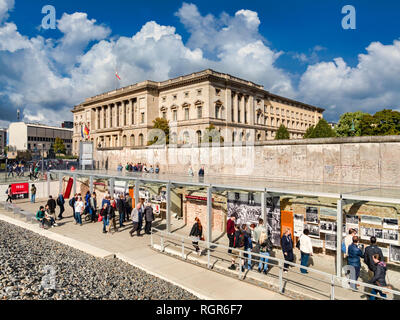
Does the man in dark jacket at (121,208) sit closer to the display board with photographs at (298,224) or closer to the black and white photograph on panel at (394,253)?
the display board with photographs at (298,224)

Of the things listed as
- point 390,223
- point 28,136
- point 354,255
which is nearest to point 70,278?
point 354,255

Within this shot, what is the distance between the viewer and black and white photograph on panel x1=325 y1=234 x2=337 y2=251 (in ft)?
31.0

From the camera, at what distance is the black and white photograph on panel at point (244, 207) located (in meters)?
11.3

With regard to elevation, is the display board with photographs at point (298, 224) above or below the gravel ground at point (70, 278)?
above

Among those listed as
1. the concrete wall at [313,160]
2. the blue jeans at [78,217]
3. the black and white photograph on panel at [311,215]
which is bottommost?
the blue jeans at [78,217]

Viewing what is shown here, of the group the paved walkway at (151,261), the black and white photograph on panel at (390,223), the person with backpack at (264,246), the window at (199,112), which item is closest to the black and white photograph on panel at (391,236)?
the black and white photograph on panel at (390,223)

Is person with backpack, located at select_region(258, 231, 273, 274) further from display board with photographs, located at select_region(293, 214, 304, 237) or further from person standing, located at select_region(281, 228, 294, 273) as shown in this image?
display board with photographs, located at select_region(293, 214, 304, 237)

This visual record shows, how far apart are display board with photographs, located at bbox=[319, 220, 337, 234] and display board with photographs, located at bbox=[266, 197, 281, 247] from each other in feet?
4.83

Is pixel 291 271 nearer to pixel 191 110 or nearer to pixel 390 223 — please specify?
pixel 390 223

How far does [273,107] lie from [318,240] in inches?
2551

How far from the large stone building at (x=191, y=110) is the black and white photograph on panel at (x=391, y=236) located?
4333 cm

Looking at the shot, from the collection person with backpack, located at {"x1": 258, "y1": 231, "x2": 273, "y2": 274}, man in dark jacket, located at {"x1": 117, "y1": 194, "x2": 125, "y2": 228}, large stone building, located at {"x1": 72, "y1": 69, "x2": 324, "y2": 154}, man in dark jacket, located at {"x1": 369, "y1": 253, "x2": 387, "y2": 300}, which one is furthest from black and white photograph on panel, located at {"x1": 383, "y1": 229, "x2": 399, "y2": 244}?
large stone building, located at {"x1": 72, "y1": 69, "x2": 324, "y2": 154}
